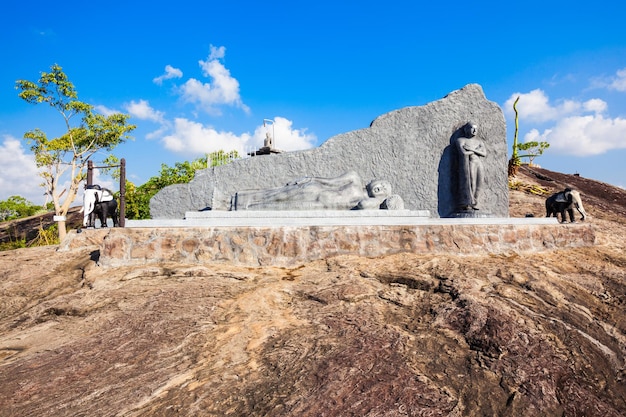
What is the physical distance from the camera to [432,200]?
7.57 metres

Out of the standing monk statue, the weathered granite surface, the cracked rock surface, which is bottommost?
the cracked rock surface

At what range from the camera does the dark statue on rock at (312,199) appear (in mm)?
6125

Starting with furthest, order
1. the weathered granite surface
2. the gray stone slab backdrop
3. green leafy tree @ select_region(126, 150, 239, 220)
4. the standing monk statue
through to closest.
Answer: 1. green leafy tree @ select_region(126, 150, 239, 220)
2. the gray stone slab backdrop
3. the standing monk statue
4. the weathered granite surface

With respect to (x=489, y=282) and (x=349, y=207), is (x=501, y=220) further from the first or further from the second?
(x=349, y=207)

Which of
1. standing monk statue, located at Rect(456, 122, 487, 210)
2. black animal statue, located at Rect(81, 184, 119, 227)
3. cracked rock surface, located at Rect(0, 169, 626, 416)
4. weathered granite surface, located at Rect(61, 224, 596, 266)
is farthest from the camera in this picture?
standing monk statue, located at Rect(456, 122, 487, 210)

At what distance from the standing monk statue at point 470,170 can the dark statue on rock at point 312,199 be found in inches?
68.3

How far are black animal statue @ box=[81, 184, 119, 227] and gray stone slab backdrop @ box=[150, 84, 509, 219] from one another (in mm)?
1869

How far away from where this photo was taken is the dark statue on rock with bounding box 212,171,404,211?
6125 millimetres

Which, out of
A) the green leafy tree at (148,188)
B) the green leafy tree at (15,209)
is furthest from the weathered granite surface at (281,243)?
the green leafy tree at (15,209)

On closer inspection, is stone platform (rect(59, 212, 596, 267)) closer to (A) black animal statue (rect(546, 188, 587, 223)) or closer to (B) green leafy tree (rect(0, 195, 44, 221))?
(A) black animal statue (rect(546, 188, 587, 223))

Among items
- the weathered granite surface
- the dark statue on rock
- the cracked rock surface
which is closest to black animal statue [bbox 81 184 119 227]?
the cracked rock surface

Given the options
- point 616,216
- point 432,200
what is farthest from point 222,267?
point 616,216

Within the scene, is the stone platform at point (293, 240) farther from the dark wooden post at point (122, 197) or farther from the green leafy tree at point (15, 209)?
the green leafy tree at point (15, 209)

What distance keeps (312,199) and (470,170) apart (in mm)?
3065
